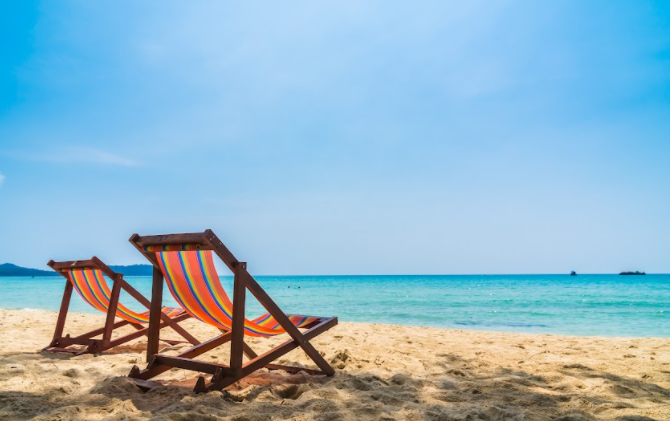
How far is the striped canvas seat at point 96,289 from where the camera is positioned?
455cm

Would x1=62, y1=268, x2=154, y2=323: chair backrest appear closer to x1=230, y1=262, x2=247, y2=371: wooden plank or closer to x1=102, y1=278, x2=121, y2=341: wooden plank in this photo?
x1=102, y1=278, x2=121, y2=341: wooden plank

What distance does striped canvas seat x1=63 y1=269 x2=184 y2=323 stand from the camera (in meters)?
4.55

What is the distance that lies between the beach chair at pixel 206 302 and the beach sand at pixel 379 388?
16 centimetres

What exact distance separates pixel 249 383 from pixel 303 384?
0.43 meters

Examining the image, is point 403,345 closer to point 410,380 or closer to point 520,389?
point 410,380

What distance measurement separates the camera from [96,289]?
4.62 meters

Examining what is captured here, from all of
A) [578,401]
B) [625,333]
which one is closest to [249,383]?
[578,401]

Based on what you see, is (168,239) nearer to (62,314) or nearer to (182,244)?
(182,244)

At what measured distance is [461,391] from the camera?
2.96 meters

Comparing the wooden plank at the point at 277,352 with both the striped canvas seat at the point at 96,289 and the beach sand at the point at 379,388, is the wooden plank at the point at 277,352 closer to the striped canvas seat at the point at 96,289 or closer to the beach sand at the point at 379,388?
the beach sand at the point at 379,388

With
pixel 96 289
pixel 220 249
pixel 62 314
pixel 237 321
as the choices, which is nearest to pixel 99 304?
pixel 96 289

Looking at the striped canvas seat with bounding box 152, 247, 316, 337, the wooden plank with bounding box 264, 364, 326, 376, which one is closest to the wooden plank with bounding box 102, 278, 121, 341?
the striped canvas seat with bounding box 152, 247, 316, 337

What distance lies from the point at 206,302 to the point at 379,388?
1.41 meters

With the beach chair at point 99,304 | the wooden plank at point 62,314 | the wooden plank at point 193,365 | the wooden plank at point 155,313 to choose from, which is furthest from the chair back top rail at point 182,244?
the wooden plank at point 62,314
